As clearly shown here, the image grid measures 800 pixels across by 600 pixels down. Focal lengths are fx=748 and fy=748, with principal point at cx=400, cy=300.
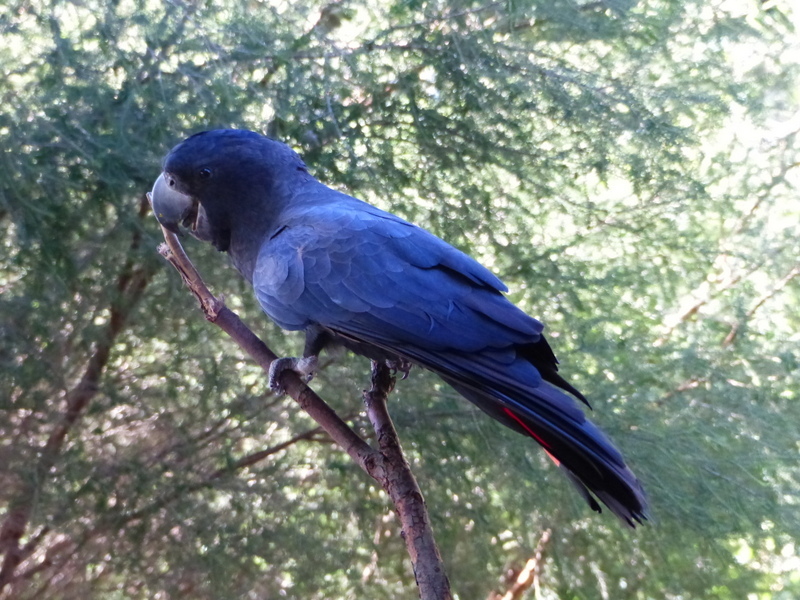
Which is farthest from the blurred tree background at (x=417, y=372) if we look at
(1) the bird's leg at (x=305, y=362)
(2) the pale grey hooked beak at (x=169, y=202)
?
(1) the bird's leg at (x=305, y=362)

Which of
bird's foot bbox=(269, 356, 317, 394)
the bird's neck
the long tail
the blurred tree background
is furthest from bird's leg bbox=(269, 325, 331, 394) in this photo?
the blurred tree background

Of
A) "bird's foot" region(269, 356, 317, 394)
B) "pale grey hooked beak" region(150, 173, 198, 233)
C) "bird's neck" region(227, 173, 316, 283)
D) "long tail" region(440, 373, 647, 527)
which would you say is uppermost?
"pale grey hooked beak" region(150, 173, 198, 233)

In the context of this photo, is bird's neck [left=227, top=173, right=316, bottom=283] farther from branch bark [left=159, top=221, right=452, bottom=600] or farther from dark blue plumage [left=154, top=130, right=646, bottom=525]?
branch bark [left=159, top=221, right=452, bottom=600]

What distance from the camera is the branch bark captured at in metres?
1.05

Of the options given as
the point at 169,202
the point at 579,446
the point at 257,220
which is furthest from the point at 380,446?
the point at 169,202

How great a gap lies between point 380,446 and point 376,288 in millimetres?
249

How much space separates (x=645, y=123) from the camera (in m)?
2.01

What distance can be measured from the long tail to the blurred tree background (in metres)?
0.96

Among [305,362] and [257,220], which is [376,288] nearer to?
[305,362]

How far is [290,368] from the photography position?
129cm

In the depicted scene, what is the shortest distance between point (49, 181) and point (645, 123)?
5.03ft

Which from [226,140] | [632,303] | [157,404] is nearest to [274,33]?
[226,140]

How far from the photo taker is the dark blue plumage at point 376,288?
1018 millimetres

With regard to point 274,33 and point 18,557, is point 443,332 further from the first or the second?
point 18,557
